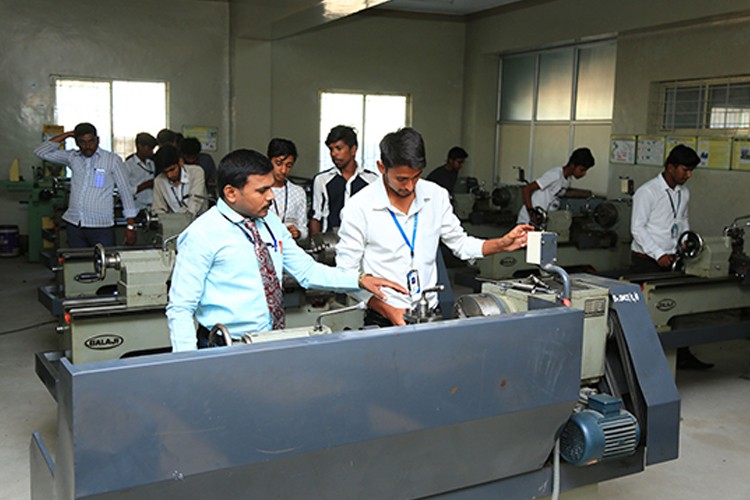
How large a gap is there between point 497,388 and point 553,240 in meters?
0.41

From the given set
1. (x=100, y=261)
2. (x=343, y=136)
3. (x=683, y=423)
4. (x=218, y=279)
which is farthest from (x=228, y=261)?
(x=683, y=423)

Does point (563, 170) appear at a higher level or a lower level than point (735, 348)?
higher

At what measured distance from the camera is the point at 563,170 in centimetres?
488

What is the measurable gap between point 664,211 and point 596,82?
3145mm

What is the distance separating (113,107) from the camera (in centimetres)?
687

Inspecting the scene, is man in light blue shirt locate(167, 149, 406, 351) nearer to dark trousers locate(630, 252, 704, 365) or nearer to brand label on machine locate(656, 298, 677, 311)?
brand label on machine locate(656, 298, 677, 311)

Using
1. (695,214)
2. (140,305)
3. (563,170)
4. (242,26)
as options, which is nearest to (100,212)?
(140,305)

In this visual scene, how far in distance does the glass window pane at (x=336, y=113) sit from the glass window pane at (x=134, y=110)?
1543mm

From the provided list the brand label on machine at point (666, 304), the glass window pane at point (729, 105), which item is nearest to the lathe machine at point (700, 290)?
the brand label on machine at point (666, 304)

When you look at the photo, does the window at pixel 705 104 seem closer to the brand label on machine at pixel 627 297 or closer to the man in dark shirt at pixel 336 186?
the man in dark shirt at pixel 336 186

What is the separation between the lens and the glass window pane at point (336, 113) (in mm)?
7523

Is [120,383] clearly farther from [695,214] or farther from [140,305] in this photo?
[695,214]

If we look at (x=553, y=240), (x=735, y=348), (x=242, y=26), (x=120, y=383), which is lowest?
(x=735, y=348)

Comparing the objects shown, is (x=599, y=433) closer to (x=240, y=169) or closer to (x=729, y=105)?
(x=240, y=169)
